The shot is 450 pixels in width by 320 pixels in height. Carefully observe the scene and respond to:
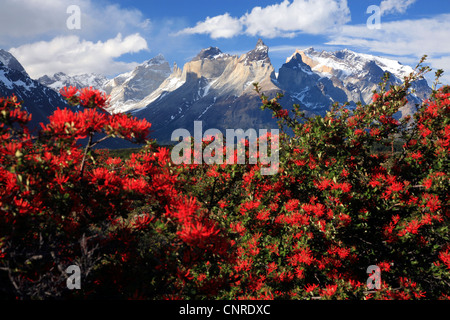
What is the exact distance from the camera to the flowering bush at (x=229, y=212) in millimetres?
3957

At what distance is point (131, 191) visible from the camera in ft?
14.9

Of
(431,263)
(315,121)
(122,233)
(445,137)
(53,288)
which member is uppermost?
(315,121)

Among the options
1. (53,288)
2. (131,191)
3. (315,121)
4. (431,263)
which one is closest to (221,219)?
(131,191)

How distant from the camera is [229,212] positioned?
25.9 ft

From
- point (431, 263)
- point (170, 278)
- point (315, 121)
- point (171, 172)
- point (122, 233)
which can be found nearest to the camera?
point (170, 278)

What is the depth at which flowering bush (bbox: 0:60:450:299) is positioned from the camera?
396cm

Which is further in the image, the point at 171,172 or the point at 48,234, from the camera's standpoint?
the point at 171,172

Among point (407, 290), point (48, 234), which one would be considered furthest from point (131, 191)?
point (407, 290)
